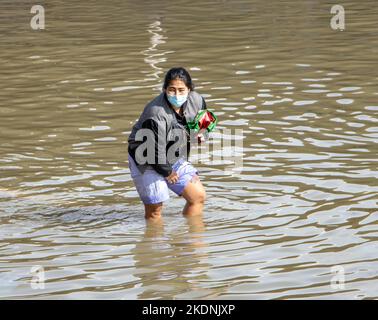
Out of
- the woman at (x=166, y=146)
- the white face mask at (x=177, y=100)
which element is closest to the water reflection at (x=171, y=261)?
the woman at (x=166, y=146)

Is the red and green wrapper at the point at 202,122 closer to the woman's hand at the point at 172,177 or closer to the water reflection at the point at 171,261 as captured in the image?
the woman's hand at the point at 172,177

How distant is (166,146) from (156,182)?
1.17 ft

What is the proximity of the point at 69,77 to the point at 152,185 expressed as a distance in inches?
301

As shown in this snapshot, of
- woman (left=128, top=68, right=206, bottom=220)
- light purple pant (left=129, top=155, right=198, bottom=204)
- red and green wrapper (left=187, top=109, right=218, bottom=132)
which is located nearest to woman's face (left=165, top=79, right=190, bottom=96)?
woman (left=128, top=68, right=206, bottom=220)

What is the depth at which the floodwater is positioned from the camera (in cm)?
971

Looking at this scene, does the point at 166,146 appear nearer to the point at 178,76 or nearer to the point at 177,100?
the point at 177,100

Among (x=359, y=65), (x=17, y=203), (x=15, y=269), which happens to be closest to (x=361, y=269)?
(x=15, y=269)

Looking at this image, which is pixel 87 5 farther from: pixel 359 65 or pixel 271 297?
pixel 271 297

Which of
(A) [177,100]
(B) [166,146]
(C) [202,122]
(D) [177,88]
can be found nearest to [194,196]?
(B) [166,146]

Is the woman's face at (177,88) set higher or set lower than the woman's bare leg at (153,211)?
higher

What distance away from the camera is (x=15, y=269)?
32.5 ft

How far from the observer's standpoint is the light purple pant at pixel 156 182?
10836mm

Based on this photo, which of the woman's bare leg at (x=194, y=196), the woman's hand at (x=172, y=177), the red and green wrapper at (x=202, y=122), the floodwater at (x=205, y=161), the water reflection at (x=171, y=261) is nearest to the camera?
the water reflection at (x=171, y=261)
